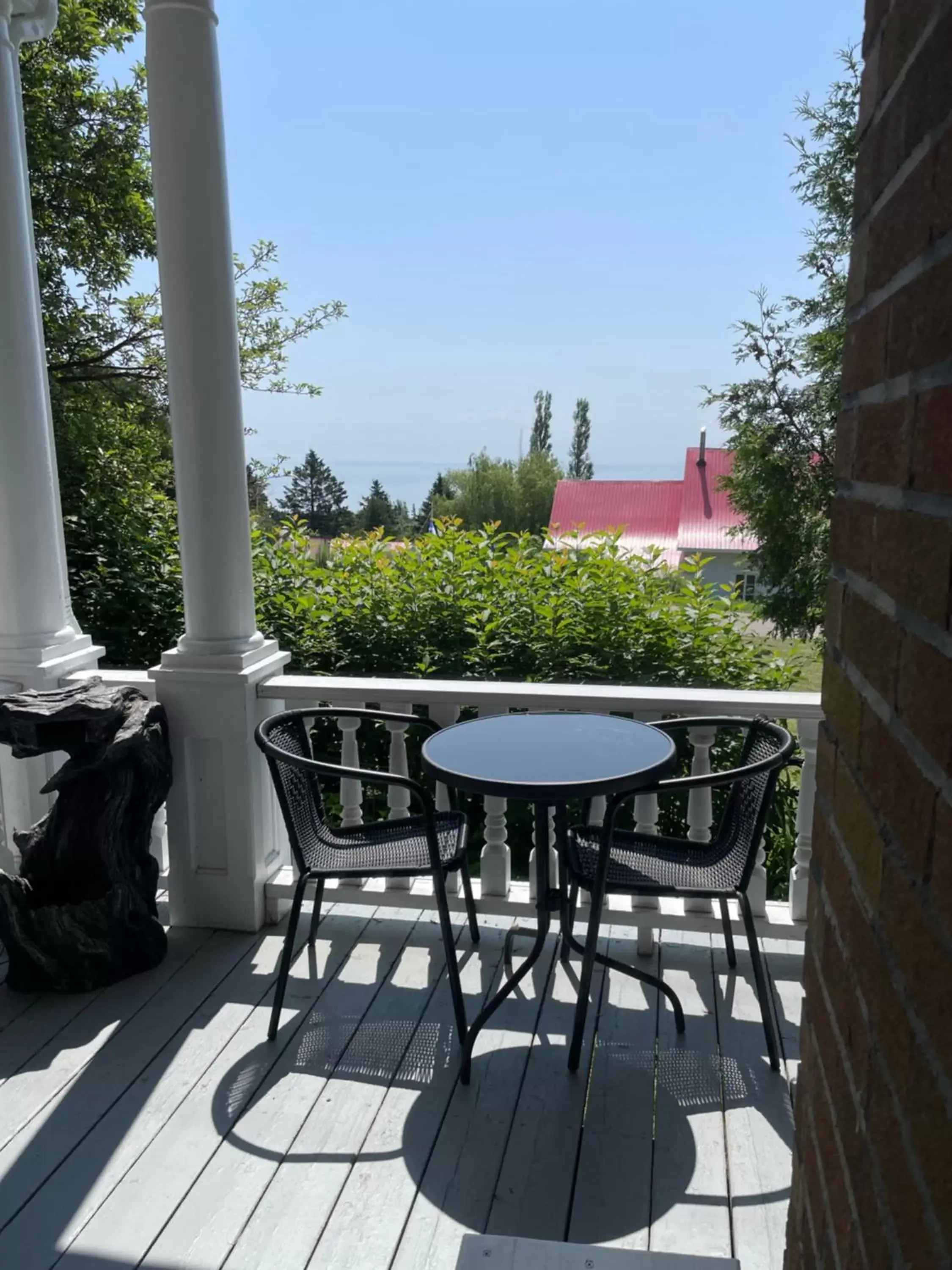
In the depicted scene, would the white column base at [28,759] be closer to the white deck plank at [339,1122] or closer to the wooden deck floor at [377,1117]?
the wooden deck floor at [377,1117]

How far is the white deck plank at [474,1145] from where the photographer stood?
1895 millimetres

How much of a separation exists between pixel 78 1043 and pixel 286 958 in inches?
25.2

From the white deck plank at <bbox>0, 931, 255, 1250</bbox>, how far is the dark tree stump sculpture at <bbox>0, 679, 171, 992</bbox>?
0.24m

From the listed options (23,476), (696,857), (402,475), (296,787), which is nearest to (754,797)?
(696,857)

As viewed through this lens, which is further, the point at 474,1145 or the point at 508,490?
the point at 508,490

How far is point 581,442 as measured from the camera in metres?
73.1

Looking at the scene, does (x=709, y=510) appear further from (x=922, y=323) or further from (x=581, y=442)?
(x=581, y=442)

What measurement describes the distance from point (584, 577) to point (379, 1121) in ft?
10.1

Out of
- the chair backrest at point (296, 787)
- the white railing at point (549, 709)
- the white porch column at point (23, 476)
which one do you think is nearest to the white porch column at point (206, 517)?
the white railing at point (549, 709)

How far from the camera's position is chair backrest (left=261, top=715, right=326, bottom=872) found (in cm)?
263

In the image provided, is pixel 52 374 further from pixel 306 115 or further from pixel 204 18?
pixel 204 18

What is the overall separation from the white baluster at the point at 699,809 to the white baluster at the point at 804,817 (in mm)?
283

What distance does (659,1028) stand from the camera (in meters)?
2.64

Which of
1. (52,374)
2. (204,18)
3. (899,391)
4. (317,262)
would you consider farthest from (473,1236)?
(317,262)
